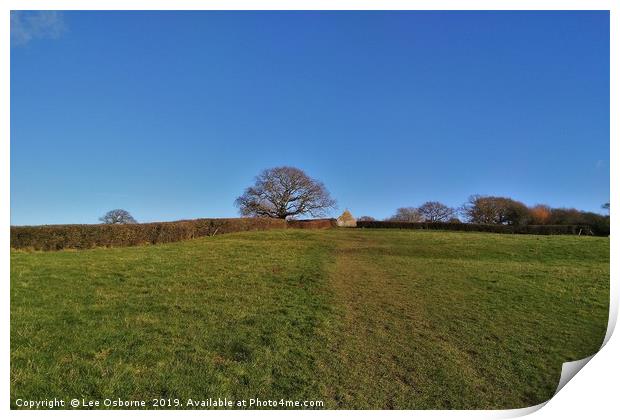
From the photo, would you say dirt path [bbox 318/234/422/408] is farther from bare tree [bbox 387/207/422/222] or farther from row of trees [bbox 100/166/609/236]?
bare tree [bbox 387/207/422/222]

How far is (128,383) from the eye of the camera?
438 centimetres

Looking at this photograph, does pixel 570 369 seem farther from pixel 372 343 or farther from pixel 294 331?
pixel 294 331

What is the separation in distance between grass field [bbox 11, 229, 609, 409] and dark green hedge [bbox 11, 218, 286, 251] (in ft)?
7.29

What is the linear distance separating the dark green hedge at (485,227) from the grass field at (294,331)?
1882mm

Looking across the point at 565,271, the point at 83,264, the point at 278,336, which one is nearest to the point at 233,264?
the point at 83,264

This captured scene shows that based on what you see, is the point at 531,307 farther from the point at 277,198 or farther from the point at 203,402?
the point at 277,198

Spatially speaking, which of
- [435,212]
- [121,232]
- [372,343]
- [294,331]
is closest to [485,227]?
[435,212]

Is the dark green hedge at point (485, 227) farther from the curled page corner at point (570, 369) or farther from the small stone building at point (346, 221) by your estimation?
the curled page corner at point (570, 369)

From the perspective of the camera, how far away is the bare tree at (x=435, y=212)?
2419 centimetres

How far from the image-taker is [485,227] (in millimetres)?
21234

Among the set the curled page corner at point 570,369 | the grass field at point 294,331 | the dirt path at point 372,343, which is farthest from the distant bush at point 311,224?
the curled page corner at point 570,369

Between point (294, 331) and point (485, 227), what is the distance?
18124 mm

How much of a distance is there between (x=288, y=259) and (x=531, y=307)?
7.63 meters
